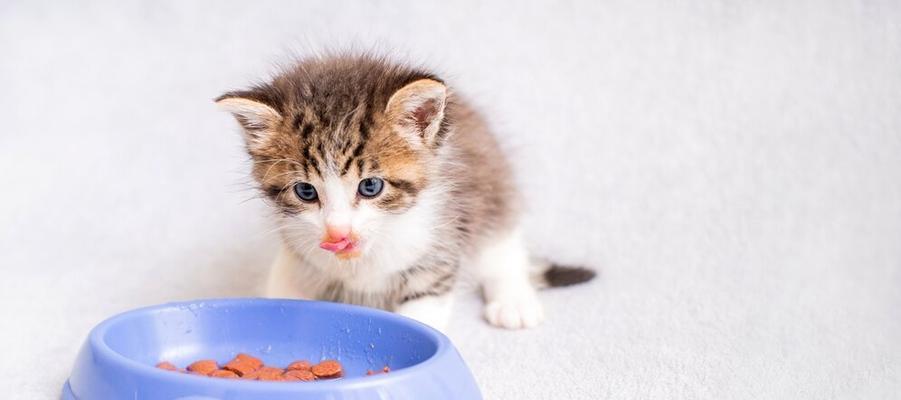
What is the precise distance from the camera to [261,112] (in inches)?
78.2

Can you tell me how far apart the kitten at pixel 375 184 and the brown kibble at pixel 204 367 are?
32cm

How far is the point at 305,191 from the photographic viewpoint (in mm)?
2010

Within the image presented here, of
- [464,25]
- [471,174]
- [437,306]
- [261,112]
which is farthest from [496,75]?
[261,112]

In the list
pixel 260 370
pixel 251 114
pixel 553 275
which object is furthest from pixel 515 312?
pixel 251 114

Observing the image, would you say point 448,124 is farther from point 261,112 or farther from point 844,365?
point 844,365

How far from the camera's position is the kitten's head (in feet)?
6.39

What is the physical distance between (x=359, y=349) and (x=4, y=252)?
149 cm

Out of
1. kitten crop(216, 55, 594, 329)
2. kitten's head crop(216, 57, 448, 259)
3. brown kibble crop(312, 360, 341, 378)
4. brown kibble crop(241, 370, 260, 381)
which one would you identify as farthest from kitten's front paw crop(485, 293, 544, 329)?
brown kibble crop(241, 370, 260, 381)

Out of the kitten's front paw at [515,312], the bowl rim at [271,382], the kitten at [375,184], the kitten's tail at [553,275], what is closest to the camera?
the bowl rim at [271,382]

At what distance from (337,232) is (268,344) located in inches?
14.6

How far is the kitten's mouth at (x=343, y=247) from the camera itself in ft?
6.33

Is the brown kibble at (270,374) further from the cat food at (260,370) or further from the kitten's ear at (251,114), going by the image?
the kitten's ear at (251,114)

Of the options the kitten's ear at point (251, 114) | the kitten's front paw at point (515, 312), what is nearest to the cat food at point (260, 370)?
the kitten's ear at point (251, 114)

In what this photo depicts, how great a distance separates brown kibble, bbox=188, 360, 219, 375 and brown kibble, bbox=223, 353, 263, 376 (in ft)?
0.11
